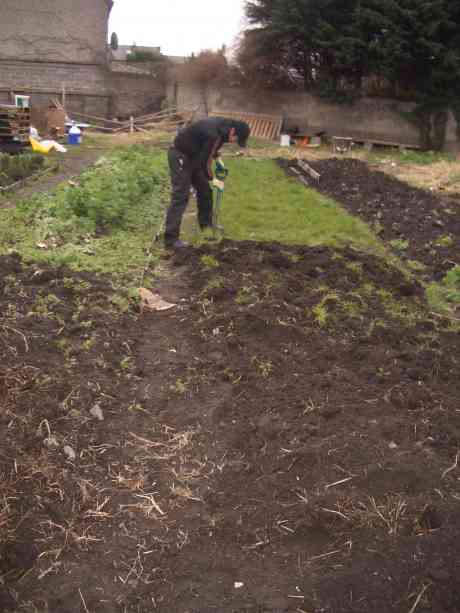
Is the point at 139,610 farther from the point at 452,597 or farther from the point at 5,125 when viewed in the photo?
the point at 5,125

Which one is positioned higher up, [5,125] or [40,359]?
[5,125]

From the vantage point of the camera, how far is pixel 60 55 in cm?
2453

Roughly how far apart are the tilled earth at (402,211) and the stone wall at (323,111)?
7.19 metres

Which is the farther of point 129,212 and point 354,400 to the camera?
point 129,212

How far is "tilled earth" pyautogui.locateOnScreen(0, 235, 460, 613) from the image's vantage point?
3006mm

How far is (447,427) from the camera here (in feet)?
14.0

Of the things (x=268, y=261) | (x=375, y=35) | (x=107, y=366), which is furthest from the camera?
(x=375, y=35)

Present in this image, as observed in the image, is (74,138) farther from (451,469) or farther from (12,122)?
(451,469)

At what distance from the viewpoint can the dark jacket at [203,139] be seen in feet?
25.7

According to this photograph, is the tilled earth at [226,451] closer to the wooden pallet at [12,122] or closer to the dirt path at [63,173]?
the dirt path at [63,173]

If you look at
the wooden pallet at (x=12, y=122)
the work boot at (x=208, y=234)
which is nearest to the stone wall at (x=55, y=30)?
the wooden pallet at (x=12, y=122)

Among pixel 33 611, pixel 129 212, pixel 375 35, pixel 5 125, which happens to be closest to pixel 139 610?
pixel 33 611

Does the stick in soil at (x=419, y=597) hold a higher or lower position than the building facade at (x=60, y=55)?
lower

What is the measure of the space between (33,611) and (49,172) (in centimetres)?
1055
